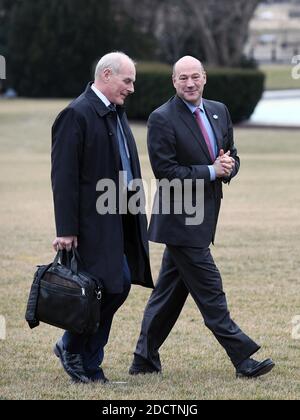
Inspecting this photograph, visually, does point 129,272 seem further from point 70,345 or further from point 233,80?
point 233,80

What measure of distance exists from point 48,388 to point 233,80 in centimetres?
2973

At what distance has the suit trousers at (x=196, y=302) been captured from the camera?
612 cm

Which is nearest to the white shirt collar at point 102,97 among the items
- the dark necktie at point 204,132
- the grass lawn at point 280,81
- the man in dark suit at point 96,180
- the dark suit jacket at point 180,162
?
the man in dark suit at point 96,180

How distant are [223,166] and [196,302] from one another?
33.6 inches

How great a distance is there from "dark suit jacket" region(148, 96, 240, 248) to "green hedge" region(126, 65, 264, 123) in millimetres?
28641

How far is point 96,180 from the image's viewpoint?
5941 mm

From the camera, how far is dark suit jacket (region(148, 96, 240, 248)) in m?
6.09

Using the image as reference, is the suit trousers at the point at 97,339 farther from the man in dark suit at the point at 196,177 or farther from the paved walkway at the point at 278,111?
the paved walkway at the point at 278,111

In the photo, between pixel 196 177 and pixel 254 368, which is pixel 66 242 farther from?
pixel 254 368

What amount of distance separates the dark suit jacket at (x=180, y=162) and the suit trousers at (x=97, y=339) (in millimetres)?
348

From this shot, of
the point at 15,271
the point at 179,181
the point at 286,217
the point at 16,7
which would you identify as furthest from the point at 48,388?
the point at 16,7

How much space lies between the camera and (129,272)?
617 centimetres

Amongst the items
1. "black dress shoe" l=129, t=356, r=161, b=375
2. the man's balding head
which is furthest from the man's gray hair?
"black dress shoe" l=129, t=356, r=161, b=375

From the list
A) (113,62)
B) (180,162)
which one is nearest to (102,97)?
(113,62)
